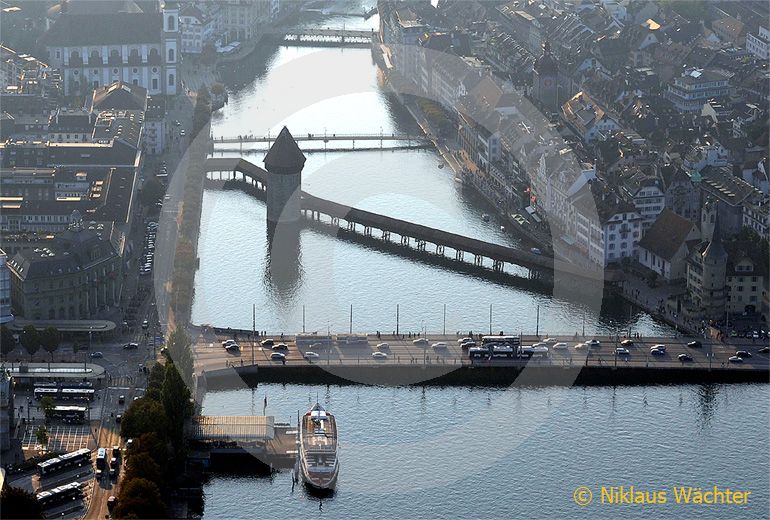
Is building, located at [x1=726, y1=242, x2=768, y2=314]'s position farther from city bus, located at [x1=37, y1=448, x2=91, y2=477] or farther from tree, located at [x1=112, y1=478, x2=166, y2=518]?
tree, located at [x1=112, y1=478, x2=166, y2=518]

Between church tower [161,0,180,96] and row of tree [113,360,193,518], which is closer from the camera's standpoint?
row of tree [113,360,193,518]

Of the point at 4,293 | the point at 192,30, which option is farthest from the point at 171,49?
the point at 4,293

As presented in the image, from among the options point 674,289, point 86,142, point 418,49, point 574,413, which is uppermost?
point 418,49

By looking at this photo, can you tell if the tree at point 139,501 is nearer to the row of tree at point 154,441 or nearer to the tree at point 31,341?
the row of tree at point 154,441

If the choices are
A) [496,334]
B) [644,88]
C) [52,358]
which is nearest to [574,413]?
[496,334]

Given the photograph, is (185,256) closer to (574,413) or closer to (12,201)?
(12,201)

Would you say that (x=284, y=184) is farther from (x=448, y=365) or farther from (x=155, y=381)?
(x=155, y=381)

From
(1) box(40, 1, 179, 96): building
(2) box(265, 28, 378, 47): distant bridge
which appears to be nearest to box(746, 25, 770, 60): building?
(2) box(265, 28, 378, 47): distant bridge
